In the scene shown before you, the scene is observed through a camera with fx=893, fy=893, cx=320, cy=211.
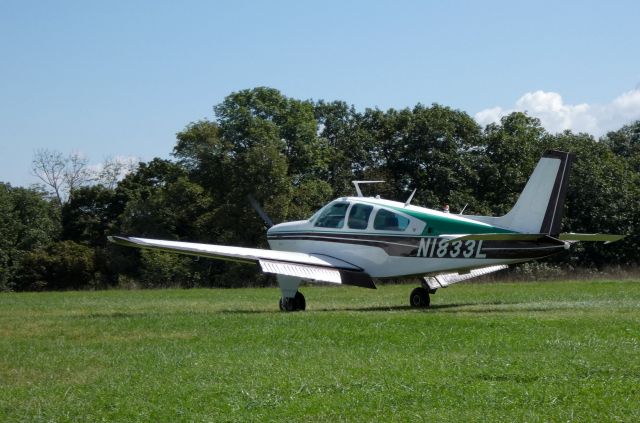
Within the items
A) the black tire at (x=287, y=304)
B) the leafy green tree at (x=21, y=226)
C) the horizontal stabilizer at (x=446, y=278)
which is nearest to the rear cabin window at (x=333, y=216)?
the black tire at (x=287, y=304)

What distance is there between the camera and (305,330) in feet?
43.2

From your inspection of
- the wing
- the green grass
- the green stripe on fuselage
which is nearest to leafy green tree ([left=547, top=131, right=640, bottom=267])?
the wing

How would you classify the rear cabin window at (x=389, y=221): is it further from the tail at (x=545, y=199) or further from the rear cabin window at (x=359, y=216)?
the tail at (x=545, y=199)

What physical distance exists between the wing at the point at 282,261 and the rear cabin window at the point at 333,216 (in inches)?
31.1

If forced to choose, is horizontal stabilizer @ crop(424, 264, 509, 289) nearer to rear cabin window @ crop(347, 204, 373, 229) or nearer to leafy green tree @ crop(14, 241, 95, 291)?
rear cabin window @ crop(347, 204, 373, 229)

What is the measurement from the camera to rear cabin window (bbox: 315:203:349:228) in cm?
1928

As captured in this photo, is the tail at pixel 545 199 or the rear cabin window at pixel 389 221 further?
the rear cabin window at pixel 389 221

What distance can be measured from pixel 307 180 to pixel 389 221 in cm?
3124

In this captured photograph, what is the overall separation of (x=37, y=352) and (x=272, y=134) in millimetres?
38550

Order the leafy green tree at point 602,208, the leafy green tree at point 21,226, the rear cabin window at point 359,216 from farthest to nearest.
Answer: the leafy green tree at point 21,226
the leafy green tree at point 602,208
the rear cabin window at point 359,216

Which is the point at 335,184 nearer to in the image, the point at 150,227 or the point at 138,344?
the point at 150,227

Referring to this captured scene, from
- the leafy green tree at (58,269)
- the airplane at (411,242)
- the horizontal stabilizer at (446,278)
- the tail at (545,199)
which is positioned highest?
the tail at (545,199)

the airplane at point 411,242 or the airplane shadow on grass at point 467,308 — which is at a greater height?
the airplane at point 411,242

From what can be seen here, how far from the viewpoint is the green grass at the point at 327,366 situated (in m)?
7.71
